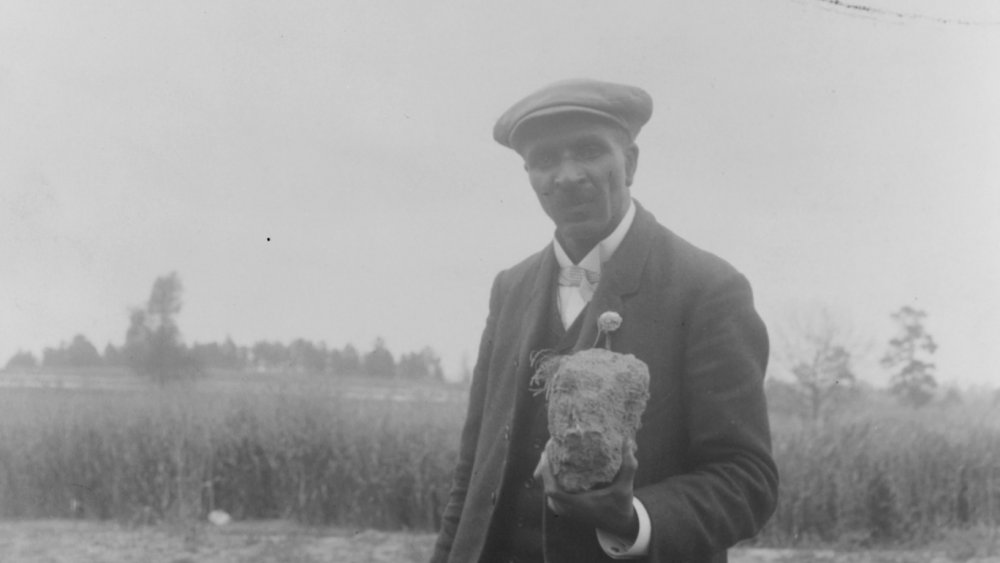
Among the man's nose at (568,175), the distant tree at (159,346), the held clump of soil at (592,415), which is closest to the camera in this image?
the held clump of soil at (592,415)

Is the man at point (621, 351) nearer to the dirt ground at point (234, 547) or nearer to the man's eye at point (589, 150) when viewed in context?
the man's eye at point (589, 150)

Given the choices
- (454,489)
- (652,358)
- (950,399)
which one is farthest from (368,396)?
(652,358)

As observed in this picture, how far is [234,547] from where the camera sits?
6.40m

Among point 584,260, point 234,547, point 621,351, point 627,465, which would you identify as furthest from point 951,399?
point 627,465

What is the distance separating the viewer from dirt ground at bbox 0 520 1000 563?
20.1ft

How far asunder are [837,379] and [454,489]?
260 inches

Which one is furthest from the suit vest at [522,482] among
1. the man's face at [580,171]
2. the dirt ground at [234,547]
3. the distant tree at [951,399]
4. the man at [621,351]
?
the distant tree at [951,399]

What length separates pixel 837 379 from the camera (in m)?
8.06

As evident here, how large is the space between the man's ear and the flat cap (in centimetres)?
3

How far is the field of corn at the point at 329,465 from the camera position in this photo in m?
7.49

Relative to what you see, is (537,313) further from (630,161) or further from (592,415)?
(592,415)

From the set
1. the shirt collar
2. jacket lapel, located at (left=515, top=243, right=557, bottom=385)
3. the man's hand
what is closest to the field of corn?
jacket lapel, located at (left=515, top=243, right=557, bottom=385)

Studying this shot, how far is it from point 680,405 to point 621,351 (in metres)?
0.16

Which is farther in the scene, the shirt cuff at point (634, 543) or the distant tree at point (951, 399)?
→ the distant tree at point (951, 399)
